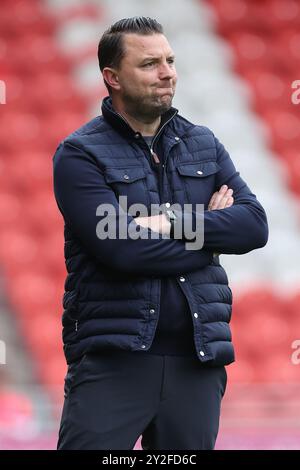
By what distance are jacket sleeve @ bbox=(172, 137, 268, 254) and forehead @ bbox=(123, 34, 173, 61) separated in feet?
1.02

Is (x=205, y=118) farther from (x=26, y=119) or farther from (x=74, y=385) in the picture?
(x=74, y=385)

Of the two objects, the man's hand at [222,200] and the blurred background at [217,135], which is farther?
the blurred background at [217,135]

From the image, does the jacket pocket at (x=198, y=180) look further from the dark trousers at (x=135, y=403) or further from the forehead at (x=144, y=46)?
the dark trousers at (x=135, y=403)

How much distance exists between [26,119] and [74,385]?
470 centimetres

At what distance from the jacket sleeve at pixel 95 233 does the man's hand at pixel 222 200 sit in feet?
0.43

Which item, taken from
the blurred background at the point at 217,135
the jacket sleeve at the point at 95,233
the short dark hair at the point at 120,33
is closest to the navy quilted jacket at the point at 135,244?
the jacket sleeve at the point at 95,233

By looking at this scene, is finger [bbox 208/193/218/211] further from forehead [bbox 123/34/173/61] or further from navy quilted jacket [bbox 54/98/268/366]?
forehead [bbox 123/34/173/61]

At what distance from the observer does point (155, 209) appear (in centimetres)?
239

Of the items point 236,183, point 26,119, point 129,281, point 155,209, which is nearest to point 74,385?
point 129,281

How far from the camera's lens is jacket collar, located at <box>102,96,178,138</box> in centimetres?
244

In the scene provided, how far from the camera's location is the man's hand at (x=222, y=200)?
8.07ft

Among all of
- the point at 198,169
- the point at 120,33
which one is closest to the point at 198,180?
the point at 198,169

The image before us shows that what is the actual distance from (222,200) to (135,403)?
504 mm
